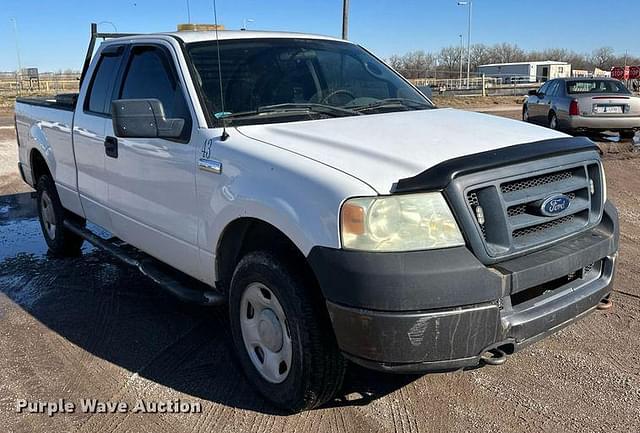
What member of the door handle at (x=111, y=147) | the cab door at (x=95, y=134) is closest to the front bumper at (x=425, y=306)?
the door handle at (x=111, y=147)

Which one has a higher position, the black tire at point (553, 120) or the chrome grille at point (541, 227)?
the chrome grille at point (541, 227)

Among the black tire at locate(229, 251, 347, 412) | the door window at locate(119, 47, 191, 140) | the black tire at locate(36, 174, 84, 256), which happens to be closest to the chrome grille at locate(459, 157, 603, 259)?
the black tire at locate(229, 251, 347, 412)

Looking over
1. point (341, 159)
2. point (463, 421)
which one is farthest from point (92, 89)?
point (463, 421)

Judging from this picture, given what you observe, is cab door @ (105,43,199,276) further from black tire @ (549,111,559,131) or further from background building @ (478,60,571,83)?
background building @ (478,60,571,83)

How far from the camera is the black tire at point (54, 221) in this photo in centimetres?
598

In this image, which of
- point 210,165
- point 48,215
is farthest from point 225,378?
point 48,215

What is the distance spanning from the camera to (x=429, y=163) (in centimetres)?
279

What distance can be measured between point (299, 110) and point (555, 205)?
162cm

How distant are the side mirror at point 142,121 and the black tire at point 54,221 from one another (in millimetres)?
2628

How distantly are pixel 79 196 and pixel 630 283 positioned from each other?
15.1 feet

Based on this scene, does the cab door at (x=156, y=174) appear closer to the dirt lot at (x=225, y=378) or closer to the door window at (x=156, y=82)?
the door window at (x=156, y=82)

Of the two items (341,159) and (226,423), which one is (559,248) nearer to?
(341,159)

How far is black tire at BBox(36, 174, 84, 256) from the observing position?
598 centimetres

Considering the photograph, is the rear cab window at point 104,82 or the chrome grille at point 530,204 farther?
the rear cab window at point 104,82
